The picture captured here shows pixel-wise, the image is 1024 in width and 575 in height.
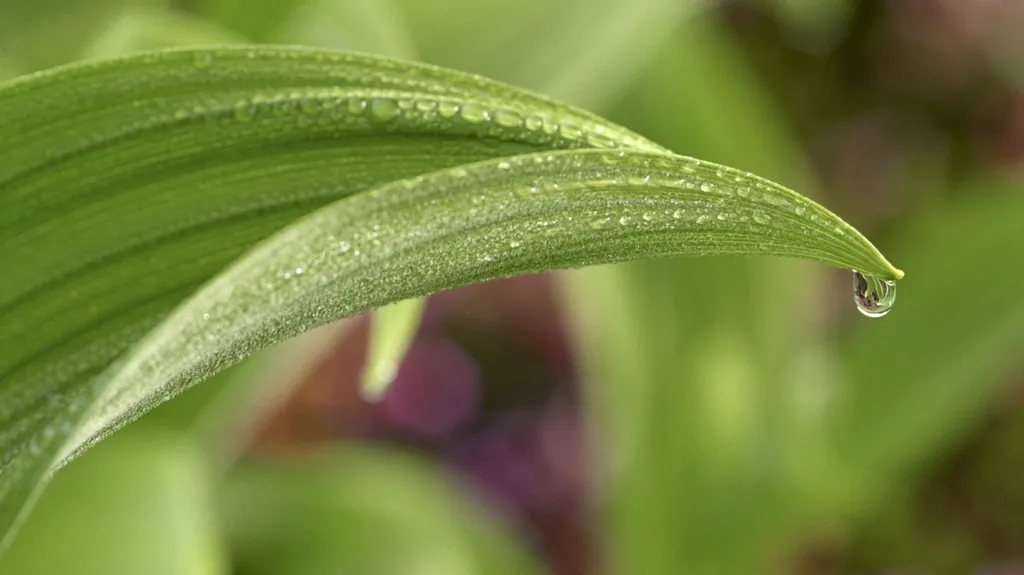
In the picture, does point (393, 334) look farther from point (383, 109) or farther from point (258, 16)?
point (258, 16)

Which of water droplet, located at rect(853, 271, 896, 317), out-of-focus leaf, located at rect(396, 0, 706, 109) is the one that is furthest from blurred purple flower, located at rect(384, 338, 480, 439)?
water droplet, located at rect(853, 271, 896, 317)

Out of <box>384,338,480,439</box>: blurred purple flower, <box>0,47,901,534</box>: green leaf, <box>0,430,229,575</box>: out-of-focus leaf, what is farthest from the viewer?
<box>384,338,480,439</box>: blurred purple flower

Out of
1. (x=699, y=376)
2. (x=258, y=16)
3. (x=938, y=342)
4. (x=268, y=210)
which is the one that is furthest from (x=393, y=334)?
(x=938, y=342)

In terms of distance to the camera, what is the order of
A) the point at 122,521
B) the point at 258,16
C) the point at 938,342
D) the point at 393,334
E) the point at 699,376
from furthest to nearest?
the point at 938,342 → the point at 699,376 → the point at 258,16 → the point at 122,521 → the point at 393,334

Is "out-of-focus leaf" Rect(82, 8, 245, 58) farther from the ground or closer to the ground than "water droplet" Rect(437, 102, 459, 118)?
farther from the ground

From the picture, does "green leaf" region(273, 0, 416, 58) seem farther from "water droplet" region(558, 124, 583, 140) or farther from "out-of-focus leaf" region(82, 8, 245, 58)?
"water droplet" region(558, 124, 583, 140)

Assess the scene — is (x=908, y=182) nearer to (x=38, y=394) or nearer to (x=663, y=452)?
(x=663, y=452)
